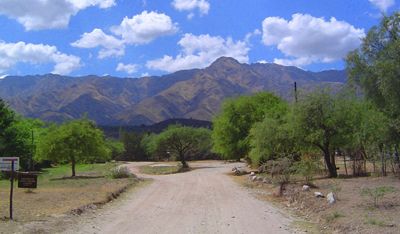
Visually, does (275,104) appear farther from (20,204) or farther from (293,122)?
(20,204)

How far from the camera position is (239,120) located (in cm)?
→ 3042

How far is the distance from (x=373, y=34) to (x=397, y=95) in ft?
17.8

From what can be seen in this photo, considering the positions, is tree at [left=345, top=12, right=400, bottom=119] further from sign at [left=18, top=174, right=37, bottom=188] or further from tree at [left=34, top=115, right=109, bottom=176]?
tree at [left=34, top=115, right=109, bottom=176]

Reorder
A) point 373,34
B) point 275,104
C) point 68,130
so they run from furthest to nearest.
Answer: point 68,130 → point 275,104 → point 373,34

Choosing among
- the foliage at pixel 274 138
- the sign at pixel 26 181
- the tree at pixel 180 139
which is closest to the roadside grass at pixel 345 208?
the foliage at pixel 274 138

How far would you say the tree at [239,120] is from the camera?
30.0 m

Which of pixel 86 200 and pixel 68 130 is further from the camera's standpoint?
pixel 68 130

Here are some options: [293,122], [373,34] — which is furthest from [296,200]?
[373,34]

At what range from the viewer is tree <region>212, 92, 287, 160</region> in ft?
98.5

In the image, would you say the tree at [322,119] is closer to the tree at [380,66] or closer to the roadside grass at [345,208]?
the tree at [380,66]

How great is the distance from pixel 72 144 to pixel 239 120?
55.2 feet

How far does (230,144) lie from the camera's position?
30609 millimetres

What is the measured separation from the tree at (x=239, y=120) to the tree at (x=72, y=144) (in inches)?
500

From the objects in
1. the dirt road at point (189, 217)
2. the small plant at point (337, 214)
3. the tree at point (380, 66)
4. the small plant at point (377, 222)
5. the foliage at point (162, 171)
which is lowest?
the foliage at point (162, 171)
